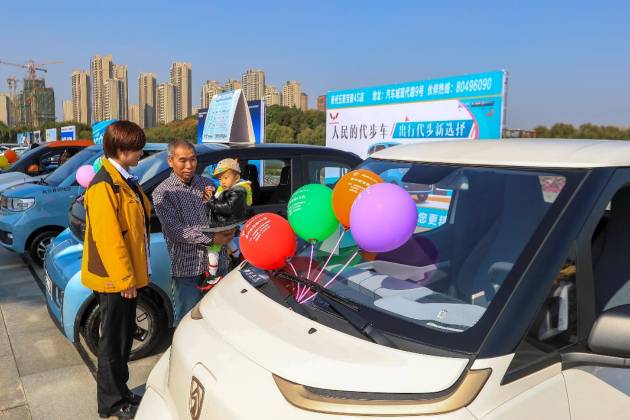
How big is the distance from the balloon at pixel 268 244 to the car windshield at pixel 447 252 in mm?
216

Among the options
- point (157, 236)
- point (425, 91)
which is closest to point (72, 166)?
point (157, 236)

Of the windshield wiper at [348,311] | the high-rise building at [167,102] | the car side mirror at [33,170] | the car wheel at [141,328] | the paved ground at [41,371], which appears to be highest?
the high-rise building at [167,102]

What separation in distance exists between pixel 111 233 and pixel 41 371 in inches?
79.4

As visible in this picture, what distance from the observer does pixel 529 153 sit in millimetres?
2004

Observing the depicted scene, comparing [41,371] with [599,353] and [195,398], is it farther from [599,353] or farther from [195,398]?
[599,353]

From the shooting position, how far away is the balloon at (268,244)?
224cm

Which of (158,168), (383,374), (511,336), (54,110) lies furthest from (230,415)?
(54,110)

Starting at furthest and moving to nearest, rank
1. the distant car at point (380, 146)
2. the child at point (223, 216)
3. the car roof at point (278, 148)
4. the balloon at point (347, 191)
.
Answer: the distant car at point (380, 146), the car roof at point (278, 148), the child at point (223, 216), the balloon at point (347, 191)

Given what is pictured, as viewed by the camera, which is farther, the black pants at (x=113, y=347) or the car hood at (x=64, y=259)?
the car hood at (x=64, y=259)

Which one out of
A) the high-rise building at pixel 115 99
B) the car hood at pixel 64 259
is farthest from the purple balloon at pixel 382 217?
the high-rise building at pixel 115 99

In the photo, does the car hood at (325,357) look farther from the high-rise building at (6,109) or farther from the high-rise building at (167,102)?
the high-rise building at (6,109)

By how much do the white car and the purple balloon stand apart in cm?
18

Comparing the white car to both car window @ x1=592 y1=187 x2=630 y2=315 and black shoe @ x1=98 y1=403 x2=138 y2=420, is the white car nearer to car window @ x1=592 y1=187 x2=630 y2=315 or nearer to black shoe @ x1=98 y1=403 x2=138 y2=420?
car window @ x1=592 y1=187 x2=630 y2=315

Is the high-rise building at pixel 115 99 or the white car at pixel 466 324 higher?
the high-rise building at pixel 115 99
